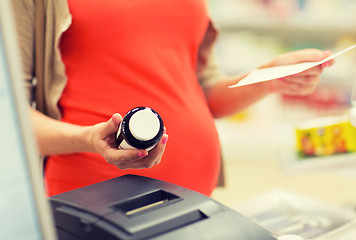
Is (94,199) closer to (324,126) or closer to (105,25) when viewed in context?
(105,25)

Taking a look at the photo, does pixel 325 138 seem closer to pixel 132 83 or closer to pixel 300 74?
pixel 300 74

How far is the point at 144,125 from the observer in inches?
27.6

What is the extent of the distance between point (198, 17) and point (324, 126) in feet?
1.72

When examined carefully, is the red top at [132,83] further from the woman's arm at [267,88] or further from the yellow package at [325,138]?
the yellow package at [325,138]

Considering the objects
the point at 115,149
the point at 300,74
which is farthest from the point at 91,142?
the point at 300,74

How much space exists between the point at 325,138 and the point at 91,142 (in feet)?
2.50

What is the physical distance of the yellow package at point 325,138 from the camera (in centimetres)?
129

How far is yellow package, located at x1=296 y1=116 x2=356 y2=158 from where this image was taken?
4.24 ft

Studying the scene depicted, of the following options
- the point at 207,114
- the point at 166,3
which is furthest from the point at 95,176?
the point at 166,3

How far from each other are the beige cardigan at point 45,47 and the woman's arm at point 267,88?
1.46 ft

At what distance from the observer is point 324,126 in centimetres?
131

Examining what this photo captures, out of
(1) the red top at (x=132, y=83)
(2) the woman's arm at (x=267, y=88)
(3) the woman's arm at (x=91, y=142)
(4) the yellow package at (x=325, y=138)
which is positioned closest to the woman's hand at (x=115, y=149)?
(3) the woman's arm at (x=91, y=142)

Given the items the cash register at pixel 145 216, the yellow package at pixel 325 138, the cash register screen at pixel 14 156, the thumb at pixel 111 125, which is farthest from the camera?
the yellow package at pixel 325 138

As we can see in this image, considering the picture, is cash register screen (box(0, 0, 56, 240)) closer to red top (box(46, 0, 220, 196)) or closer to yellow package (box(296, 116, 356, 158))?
red top (box(46, 0, 220, 196))
